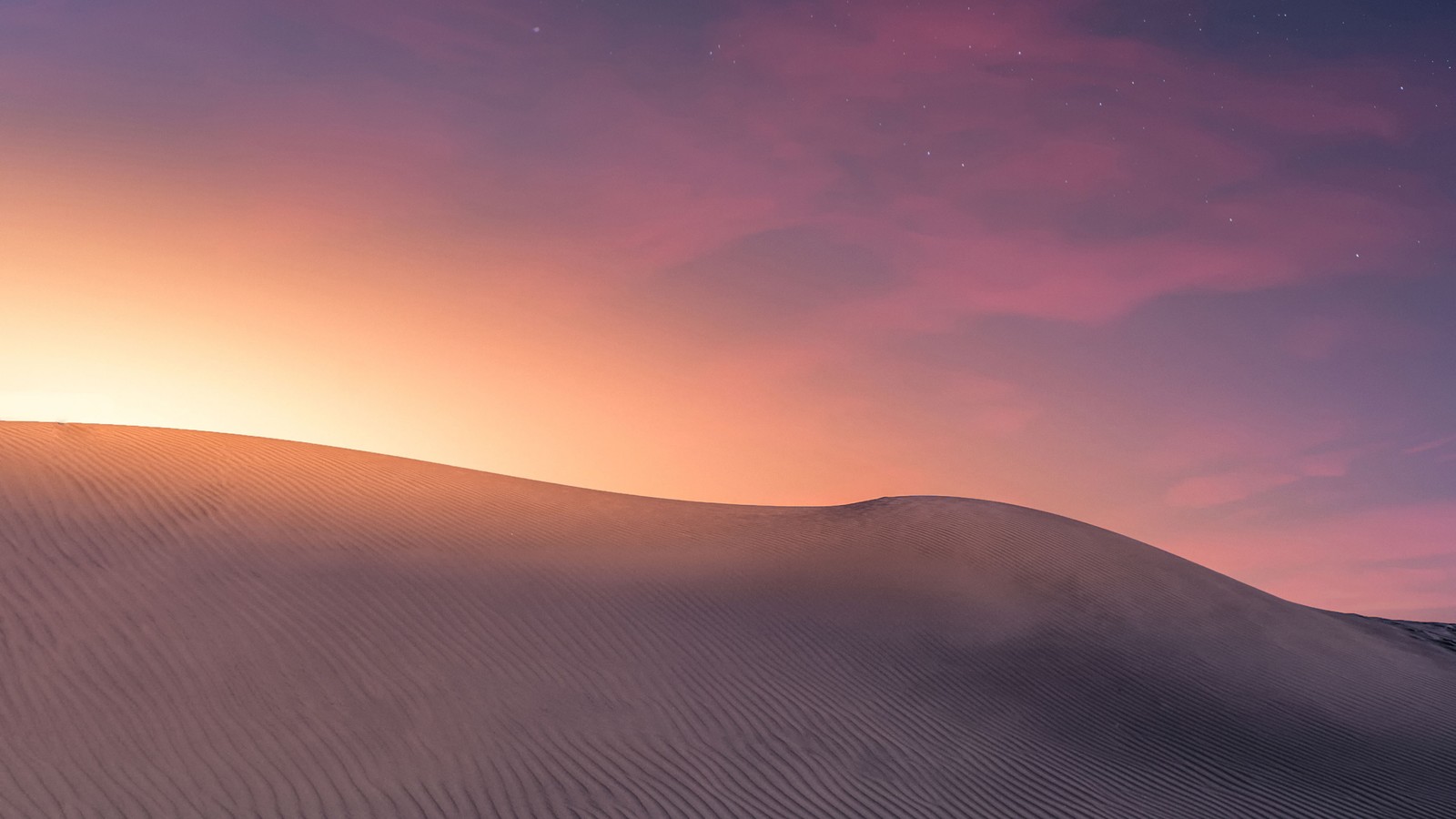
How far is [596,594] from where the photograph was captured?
12664 millimetres

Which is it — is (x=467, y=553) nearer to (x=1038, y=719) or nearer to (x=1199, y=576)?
(x=1038, y=719)

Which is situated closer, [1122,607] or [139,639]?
[139,639]

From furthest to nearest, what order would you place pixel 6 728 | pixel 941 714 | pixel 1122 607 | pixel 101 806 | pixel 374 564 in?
pixel 1122 607, pixel 374 564, pixel 941 714, pixel 6 728, pixel 101 806

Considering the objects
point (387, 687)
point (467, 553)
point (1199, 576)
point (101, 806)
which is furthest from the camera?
point (1199, 576)

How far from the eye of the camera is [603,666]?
34.5 feet

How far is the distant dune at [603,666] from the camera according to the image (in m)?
7.96

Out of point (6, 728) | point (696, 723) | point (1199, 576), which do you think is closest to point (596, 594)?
point (696, 723)

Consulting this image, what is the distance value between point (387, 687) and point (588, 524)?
25.2 feet

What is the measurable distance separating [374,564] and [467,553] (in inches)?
58.2

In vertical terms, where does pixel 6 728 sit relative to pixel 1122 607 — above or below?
below

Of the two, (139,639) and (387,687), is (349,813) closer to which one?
(387,687)

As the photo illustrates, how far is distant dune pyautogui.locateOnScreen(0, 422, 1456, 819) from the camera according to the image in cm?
796

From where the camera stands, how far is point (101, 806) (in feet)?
22.1

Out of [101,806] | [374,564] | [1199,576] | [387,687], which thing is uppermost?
[1199,576]
